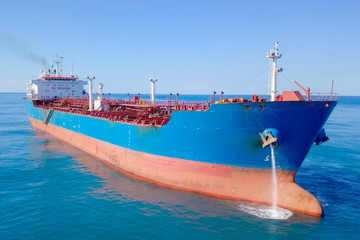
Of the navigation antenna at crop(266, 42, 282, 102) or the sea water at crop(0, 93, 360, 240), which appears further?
the navigation antenna at crop(266, 42, 282, 102)

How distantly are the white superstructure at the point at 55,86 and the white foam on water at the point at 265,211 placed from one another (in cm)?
4085

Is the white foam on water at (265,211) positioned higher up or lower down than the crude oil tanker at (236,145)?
lower down

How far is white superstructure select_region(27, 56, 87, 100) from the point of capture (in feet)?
146

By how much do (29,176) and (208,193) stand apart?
46.0 feet

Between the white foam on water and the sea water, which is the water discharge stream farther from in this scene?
the sea water

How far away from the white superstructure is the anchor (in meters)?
41.1

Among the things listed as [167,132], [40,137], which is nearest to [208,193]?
[167,132]

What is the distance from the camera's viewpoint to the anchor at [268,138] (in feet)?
43.0

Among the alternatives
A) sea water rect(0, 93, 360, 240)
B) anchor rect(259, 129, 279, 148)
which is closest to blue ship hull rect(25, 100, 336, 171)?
anchor rect(259, 129, 279, 148)

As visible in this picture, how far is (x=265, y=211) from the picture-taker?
13805 millimetres

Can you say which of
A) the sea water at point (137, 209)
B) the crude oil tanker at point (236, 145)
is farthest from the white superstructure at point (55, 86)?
the crude oil tanker at point (236, 145)

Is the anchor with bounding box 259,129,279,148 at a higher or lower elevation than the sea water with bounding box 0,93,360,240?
higher

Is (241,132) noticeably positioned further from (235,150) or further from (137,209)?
(137,209)

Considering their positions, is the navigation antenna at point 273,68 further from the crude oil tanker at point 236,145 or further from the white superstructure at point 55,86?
the white superstructure at point 55,86
